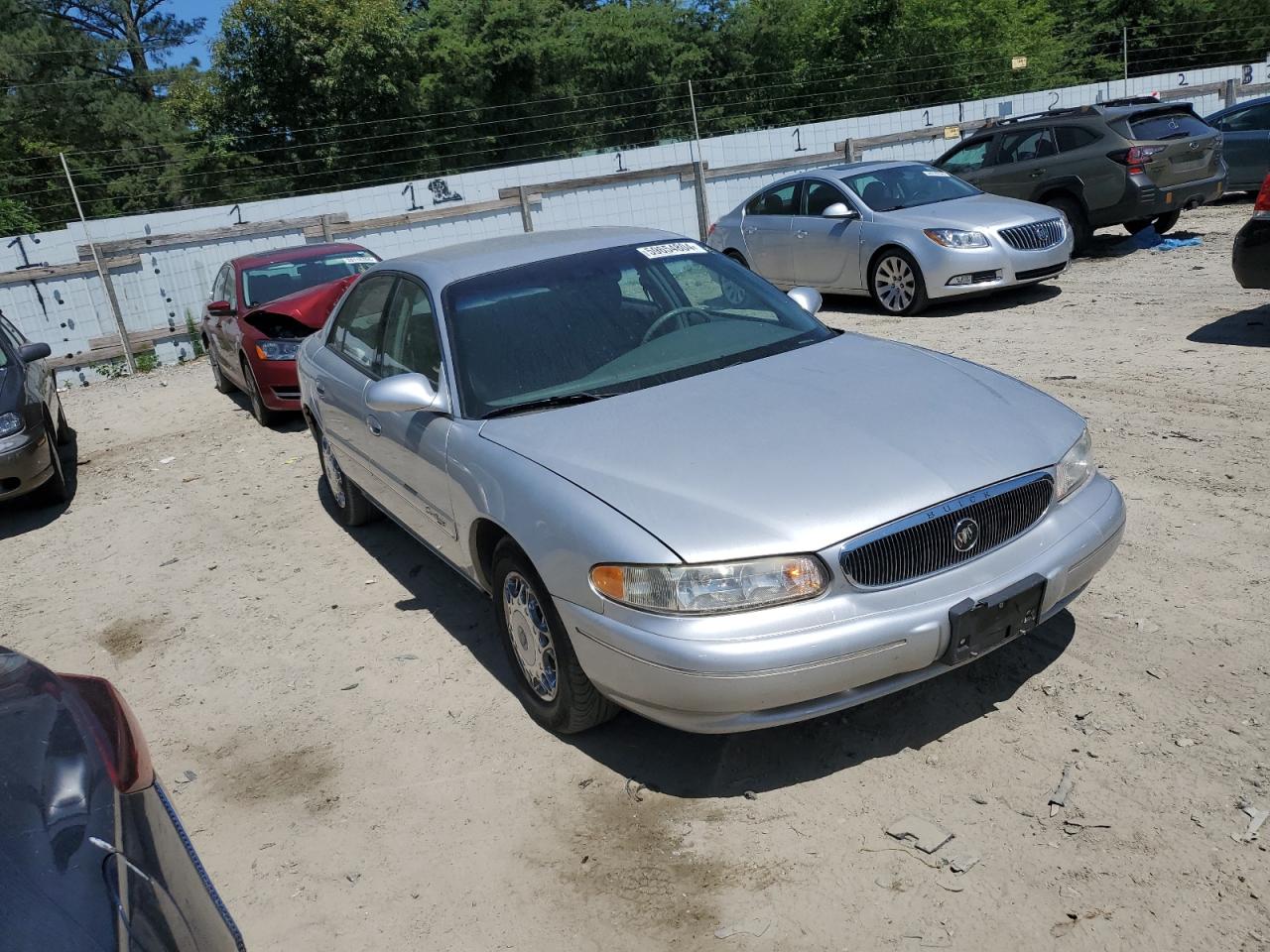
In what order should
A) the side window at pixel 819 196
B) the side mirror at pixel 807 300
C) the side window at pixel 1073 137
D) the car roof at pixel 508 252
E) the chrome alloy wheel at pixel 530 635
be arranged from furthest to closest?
1. the side window at pixel 1073 137
2. the side window at pixel 819 196
3. the side mirror at pixel 807 300
4. the car roof at pixel 508 252
5. the chrome alloy wheel at pixel 530 635

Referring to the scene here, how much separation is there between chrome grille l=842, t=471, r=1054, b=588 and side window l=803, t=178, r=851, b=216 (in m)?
8.33

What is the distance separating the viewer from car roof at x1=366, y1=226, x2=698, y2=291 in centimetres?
458

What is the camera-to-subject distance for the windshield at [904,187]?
427 inches

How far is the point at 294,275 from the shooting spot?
33.4 feet

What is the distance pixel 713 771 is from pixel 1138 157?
10.8 m

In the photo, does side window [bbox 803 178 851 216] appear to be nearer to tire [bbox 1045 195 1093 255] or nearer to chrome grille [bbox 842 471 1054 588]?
tire [bbox 1045 195 1093 255]

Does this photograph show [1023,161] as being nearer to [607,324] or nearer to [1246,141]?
[1246,141]

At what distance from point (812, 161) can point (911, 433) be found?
50.1 ft

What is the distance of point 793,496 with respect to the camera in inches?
123

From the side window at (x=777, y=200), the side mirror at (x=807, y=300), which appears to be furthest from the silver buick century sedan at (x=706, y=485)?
the side window at (x=777, y=200)

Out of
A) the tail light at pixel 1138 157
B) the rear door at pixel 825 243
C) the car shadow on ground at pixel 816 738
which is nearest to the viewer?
the car shadow on ground at pixel 816 738

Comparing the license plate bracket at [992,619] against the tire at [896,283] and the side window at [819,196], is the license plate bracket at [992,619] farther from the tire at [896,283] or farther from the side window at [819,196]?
the side window at [819,196]

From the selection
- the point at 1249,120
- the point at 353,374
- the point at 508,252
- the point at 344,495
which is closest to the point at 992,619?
the point at 508,252

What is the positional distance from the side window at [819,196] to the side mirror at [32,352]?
735 cm
